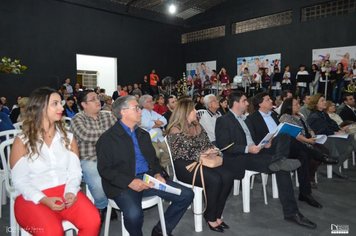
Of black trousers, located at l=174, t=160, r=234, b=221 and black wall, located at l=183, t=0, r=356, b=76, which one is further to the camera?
black wall, located at l=183, t=0, r=356, b=76

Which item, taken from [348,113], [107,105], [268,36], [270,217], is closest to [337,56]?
[268,36]

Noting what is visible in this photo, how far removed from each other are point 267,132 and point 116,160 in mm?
1798

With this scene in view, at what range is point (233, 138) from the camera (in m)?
2.88

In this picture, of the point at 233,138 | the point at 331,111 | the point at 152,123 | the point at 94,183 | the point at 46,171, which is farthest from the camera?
the point at 331,111

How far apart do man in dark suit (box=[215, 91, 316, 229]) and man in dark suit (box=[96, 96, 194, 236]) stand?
799mm

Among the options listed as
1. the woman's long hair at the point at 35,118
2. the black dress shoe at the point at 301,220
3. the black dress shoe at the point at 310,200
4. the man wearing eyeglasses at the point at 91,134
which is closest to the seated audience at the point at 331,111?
the black dress shoe at the point at 310,200

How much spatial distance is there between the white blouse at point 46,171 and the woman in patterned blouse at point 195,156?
937mm

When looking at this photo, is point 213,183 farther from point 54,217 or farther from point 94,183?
point 54,217

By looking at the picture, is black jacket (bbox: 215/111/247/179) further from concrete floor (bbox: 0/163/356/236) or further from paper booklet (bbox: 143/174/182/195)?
paper booklet (bbox: 143/174/182/195)

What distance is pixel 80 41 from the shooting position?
11383mm

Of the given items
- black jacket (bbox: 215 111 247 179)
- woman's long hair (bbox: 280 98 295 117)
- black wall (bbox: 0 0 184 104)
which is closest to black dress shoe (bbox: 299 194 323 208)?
black jacket (bbox: 215 111 247 179)

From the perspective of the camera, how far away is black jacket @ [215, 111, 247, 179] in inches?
111

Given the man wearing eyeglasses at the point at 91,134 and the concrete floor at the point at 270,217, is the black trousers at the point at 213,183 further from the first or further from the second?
the man wearing eyeglasses at the point at 91,134

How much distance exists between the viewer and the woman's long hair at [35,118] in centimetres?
175
